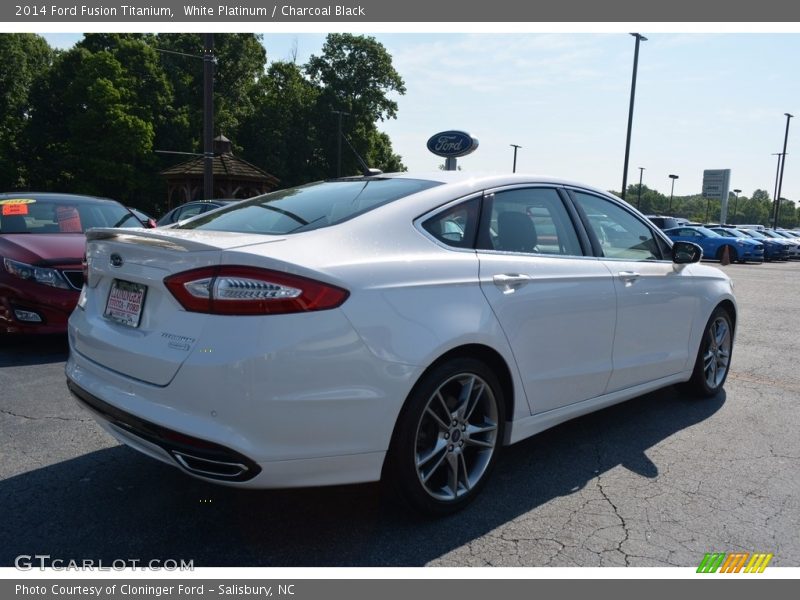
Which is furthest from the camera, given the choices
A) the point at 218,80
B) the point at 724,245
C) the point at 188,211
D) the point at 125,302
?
the point at 218,80

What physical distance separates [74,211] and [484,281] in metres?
5.68

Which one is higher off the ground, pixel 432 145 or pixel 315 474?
pixel 432 145

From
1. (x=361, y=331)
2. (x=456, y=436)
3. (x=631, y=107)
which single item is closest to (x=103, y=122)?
(x=631, y=107)

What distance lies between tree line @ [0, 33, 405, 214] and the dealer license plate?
40406 mm

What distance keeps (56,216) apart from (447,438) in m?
5.67

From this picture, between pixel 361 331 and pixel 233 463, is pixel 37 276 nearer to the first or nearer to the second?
pixel 233 463

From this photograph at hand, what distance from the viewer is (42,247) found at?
20.1 ft

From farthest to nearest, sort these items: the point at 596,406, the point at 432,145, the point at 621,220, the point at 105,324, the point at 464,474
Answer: the point at 432,145 → the point at 621,220 → the point at 596,406 → the point at 464,474 → the point at 105,324

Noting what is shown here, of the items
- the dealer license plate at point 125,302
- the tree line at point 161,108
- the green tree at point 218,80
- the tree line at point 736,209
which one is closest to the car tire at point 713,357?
the dealer license plate at point 125,302

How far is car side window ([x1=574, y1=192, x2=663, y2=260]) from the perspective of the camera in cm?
399

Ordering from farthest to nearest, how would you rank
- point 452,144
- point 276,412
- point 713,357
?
point 452,144, point 713,357, point 276,412

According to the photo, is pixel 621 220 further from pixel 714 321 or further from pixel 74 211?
pixel 74 211

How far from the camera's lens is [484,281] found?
307cm

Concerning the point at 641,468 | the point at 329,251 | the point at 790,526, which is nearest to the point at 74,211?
the point at 329,251
